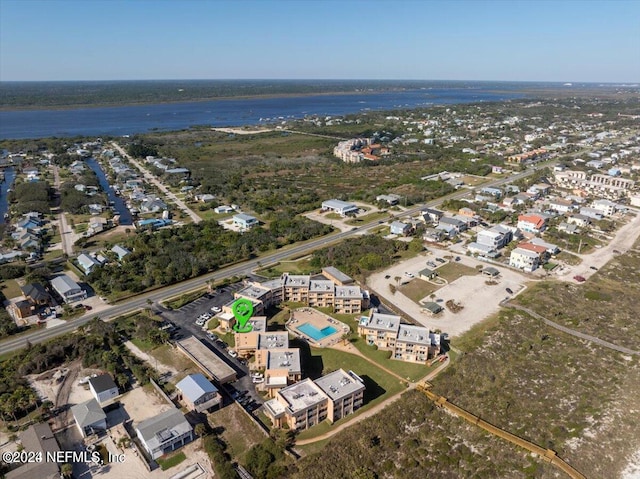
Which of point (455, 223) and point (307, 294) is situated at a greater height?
point (455, 223)

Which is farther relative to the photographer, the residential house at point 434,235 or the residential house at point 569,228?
the residential house at point 569,228

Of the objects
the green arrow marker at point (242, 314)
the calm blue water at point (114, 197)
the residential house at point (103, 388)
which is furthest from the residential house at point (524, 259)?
the calm blue water at point (114, 197)

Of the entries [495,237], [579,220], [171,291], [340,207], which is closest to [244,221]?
[340,207]

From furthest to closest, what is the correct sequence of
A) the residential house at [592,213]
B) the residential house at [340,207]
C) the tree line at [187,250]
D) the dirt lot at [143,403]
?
the residential house at [340,207], the residential house at [592,213], the tree line at [187,250], the dirt lot at [143,403]

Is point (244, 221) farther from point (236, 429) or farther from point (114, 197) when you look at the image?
point (236, 429)

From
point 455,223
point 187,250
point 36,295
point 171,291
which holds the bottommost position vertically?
point 171,291

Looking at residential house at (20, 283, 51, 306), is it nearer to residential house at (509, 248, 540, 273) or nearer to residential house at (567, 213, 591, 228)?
residential house at (509, 248, 540, 273)

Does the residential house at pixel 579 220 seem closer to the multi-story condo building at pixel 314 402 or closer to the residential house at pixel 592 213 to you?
the residential house at pixel 592 213

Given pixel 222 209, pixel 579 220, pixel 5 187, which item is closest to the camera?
pixel 579 220
